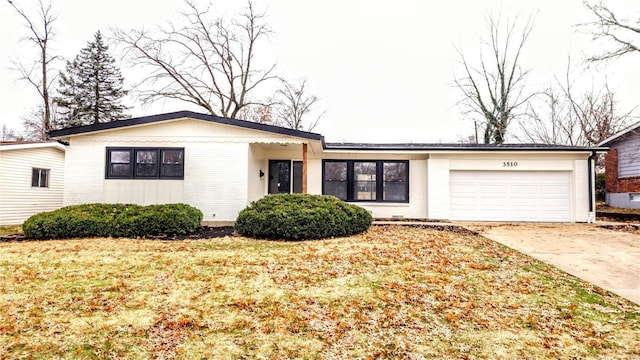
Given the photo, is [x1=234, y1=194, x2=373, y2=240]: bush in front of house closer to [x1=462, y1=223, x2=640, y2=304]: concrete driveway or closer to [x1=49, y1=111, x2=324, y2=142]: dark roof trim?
[x1=49, y1=111, x2=324, y2=142]: dark roof trim

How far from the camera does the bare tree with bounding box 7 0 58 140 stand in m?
19.5

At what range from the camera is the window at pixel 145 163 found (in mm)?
10156

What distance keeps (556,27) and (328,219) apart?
2212cm

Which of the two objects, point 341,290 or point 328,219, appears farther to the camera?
point 328,219

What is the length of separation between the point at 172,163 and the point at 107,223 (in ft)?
8.60

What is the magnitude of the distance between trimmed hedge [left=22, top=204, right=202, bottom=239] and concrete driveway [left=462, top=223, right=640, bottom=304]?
8.18 m

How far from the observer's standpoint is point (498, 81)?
2478 centimetres

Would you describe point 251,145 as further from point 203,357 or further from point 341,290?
point 203,357

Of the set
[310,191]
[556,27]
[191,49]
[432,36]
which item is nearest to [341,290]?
[310,191]

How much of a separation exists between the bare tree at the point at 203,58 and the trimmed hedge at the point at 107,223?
1499 centimetres

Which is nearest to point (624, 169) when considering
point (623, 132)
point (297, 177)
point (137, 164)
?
point (623, 132)

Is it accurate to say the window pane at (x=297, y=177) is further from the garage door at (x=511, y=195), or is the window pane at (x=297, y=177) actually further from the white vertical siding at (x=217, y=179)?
the garage door at (x=511, y=195)

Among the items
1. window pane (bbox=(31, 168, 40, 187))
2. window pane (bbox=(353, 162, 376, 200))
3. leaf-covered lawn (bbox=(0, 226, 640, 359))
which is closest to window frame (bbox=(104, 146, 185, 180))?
leaf-covered lawn (bbox=(0, 226, 640, 359))

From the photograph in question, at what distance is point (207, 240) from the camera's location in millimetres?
7824
